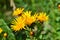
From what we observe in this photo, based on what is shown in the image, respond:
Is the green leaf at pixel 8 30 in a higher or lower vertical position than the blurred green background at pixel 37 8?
lower

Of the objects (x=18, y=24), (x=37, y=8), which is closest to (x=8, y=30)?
(x=18, y=24)

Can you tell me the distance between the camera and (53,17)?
247 centimetres

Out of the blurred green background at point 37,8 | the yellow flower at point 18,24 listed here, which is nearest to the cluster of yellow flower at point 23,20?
the yellow flower at point 18,24

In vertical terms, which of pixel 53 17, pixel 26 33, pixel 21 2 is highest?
pixel 21 2

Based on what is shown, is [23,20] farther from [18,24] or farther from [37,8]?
[37,8]

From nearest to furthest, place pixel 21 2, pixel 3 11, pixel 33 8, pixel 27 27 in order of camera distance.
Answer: pixel 27 27
pixel 33 8
pixel 21 2
pixel 3 11

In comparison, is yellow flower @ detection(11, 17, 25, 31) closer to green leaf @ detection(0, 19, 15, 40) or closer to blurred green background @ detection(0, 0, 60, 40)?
green leaf @ detection(0, 19, 15, 40)

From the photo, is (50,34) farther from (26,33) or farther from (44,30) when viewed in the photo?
(26,33)

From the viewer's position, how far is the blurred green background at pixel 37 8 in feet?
8.05

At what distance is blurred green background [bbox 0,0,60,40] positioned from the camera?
8.05ft

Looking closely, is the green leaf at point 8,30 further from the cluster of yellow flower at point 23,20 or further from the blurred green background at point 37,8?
the blurred green background at point 37,8

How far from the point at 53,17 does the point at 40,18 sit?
312 millimetres

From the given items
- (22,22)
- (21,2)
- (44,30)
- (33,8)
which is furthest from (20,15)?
(21,2)

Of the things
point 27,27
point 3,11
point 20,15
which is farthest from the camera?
point 3,11
